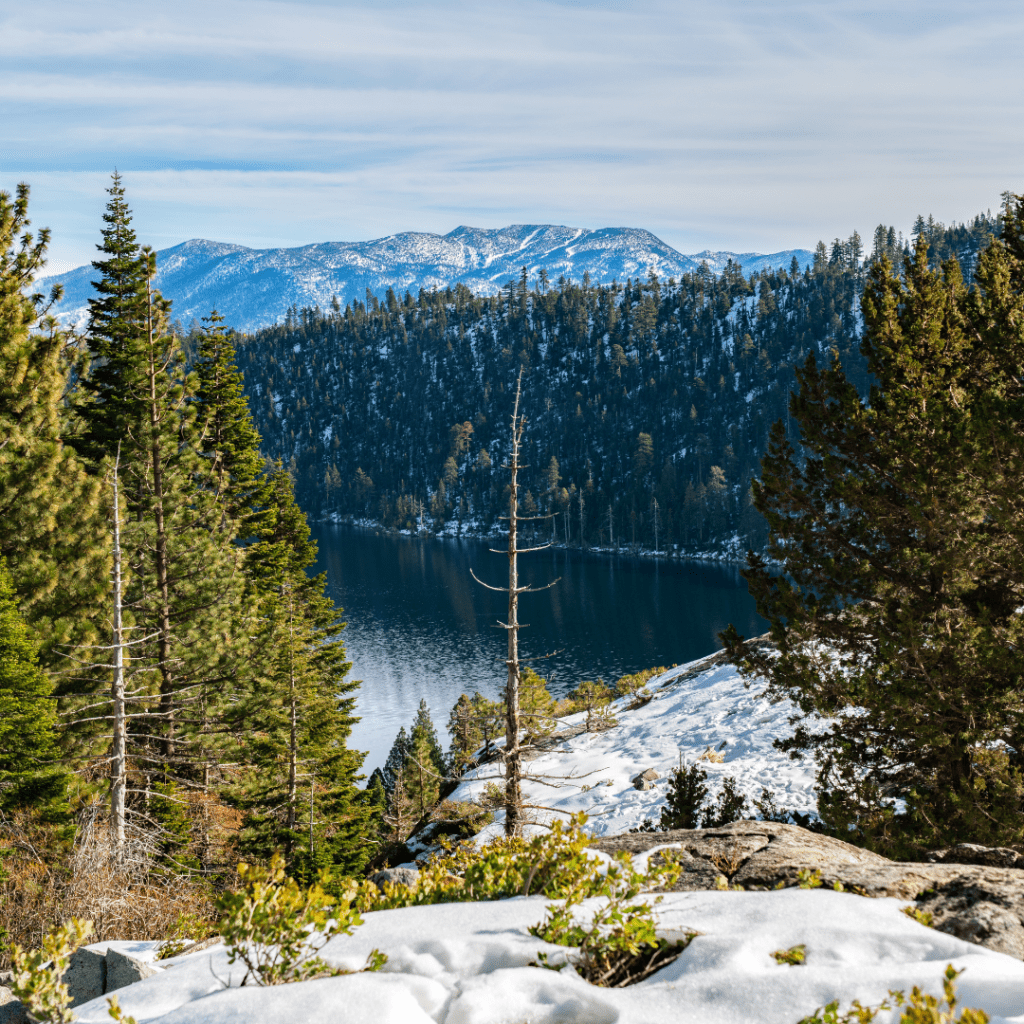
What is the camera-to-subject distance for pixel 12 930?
12.5 m

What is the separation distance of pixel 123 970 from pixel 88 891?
790 centimetres

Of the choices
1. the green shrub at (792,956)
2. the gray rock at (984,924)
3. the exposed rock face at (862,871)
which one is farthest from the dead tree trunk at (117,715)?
the gray rock at (984,924)

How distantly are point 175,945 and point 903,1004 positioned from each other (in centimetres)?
637

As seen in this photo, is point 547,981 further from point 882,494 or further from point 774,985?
point 882,494

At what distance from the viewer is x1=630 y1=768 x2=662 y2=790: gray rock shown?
26.5 metres

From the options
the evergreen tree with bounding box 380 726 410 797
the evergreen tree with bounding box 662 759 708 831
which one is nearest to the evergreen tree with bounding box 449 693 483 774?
the evergreen tree with bounding box 380 726 410 797

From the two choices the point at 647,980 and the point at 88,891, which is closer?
the point at 647,980

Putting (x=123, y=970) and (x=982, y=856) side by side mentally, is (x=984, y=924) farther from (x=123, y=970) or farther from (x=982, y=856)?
(x=123, y=970)

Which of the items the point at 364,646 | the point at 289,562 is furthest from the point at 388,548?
Answer: the point at 289,562

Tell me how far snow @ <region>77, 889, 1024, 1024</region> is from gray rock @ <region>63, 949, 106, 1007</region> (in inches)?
56.7

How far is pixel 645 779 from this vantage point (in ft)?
88.8

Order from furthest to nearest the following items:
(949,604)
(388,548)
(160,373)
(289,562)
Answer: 1. (388,548)
2. (289,562)
3. (160,373)
4. (949,604)

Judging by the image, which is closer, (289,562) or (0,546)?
(0,546)

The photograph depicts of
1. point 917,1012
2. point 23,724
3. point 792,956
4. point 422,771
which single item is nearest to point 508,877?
point 792,956
